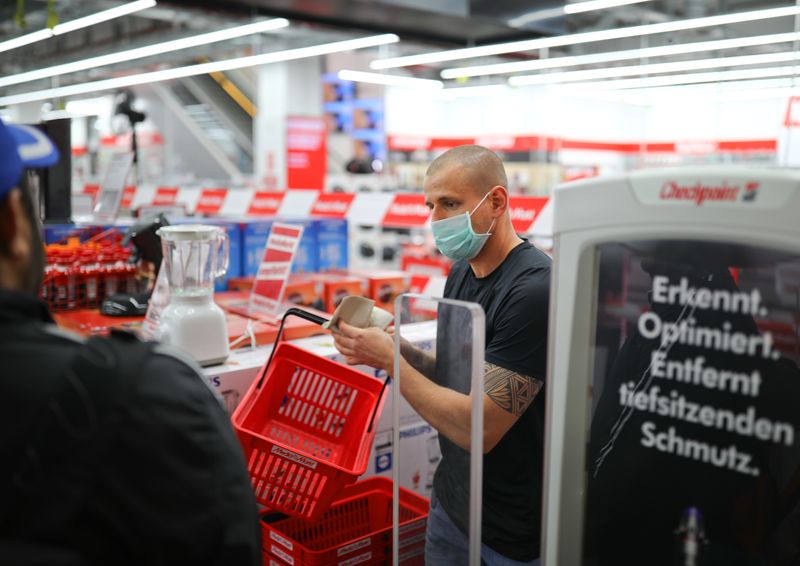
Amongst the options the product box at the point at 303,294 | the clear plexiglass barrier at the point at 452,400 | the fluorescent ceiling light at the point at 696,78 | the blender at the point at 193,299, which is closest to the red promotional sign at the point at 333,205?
the product box at the point at 303,294

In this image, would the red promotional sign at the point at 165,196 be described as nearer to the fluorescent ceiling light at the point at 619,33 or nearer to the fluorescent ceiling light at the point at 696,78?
the fluorescent ceiling light at the point at 619,33

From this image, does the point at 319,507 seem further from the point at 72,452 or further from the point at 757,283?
the point at 757,283

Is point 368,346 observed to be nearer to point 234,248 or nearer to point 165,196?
point 234,248

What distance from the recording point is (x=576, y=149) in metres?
19.4

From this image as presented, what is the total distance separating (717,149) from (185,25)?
11741mm

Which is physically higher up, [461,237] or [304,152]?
[304,152]

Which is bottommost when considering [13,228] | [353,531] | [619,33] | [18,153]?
[353,531]

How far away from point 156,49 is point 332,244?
778 cm

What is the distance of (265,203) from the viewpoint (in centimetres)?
731

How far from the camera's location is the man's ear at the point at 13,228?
1247 mm

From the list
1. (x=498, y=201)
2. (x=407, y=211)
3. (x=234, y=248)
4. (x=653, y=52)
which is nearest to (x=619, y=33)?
(x=653, y=52)

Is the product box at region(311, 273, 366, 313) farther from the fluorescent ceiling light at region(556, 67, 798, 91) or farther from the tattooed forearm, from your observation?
the fluorescent ceiling light at region(556, 67, 798, 91)

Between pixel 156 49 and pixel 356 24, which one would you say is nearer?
pixel 156 49

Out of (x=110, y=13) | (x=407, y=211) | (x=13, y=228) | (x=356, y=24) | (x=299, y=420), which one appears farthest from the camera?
(x=356, y=24)
